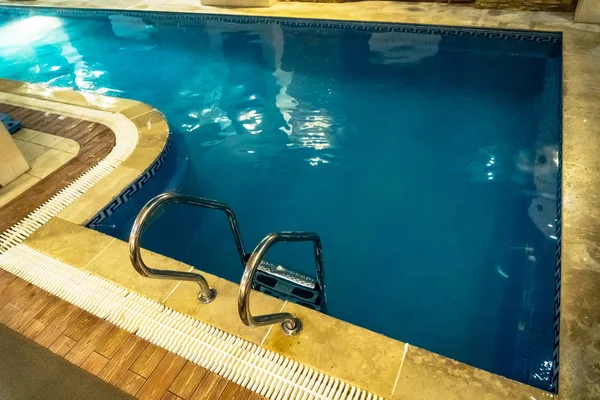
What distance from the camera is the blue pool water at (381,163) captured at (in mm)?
2973

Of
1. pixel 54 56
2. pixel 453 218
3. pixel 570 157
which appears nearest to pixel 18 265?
pixel 453 218

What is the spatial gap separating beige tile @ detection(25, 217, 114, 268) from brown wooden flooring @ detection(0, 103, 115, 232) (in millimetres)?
362

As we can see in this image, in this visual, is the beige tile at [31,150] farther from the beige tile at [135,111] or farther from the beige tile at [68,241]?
the beige tile at [68,241]

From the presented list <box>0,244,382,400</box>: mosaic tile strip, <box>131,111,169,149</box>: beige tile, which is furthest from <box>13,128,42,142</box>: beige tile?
<box>0,244,382,400</box>: mosaic tile strip

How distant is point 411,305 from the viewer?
3006 millimetres

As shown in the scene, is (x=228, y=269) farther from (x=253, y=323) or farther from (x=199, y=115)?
(x=199, y=115)

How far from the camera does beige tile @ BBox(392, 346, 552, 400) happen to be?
71.8 inches

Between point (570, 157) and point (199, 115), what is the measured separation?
4390mm

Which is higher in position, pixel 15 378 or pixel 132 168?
pixel 132 168

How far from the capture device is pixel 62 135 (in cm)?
426

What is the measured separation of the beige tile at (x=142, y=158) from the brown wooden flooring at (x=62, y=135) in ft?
1.07

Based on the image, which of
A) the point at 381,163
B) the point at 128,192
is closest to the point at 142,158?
the point at 128,192

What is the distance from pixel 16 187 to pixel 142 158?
1150mm

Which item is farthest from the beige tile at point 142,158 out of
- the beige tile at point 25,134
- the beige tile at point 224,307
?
the beige tile at point 224,307
